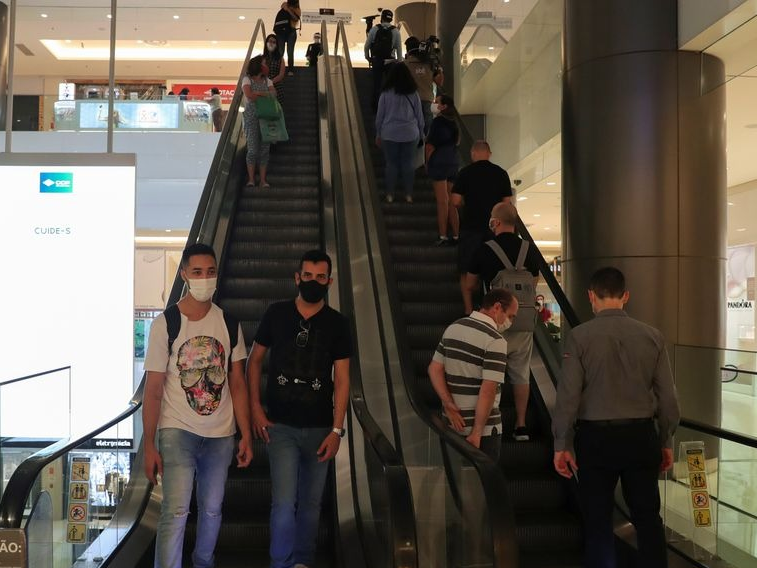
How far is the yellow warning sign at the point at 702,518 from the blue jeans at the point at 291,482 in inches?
84.3

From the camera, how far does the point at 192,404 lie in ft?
12.3

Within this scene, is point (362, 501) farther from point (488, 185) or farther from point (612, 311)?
point (488, 185)

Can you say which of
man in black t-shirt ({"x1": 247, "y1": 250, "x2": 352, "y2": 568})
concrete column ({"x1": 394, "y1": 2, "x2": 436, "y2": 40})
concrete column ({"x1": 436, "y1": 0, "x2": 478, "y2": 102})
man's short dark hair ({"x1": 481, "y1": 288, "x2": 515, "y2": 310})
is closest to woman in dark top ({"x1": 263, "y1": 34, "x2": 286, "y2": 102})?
concrete column ({"x1": 436, "y1": 0, "x2": 478, "y2": 102})

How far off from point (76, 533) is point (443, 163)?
5119 millimetres

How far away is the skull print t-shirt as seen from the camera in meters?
3.75

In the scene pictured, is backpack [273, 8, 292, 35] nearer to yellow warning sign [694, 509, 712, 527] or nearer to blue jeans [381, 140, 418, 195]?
blue jeans [381, 140, 418, 195]

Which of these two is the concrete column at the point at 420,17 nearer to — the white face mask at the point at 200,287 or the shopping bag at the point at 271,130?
the shopping bag at the point at 271,130

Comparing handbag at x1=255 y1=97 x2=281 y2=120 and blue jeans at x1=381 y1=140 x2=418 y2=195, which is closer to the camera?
blue jeans at x1=381 y1=140 x2=418 y2=195

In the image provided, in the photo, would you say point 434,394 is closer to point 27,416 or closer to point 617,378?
point 617,378

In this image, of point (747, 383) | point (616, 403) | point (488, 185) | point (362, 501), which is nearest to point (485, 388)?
point (616, 403)

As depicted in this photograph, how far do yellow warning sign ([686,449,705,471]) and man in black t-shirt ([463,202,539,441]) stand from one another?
41.1 inches

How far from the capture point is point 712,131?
23.3 feet

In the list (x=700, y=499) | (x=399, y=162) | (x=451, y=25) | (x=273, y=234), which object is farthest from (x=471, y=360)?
(x=451, y=25)

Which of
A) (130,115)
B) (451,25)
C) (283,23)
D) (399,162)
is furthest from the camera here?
(130,115)
